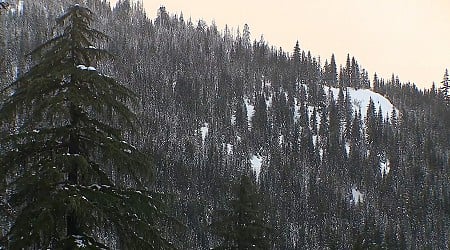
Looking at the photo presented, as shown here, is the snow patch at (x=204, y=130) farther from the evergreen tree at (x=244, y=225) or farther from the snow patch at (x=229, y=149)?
the evergreen tree at (x=244, y=225)

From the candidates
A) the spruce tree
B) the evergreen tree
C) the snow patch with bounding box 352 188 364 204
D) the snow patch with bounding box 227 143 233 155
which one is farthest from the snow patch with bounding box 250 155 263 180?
the spruce tree

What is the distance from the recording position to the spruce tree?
7.38m

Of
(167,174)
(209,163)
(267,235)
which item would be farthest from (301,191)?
(267,235)

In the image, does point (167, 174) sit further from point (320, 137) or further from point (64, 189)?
point (64, 189)

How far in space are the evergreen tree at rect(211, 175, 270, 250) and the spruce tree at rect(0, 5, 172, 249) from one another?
795 centimetres

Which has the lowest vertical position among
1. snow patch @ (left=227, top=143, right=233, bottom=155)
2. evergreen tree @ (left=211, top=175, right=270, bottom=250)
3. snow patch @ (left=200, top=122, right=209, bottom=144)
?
evergreen tree @ (left=211, top=175, right=270, bottom=250)

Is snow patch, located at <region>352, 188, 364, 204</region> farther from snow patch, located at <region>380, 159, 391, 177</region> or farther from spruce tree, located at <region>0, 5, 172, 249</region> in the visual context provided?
spruce tree, located at <region>0, 5, 172, 249</region>

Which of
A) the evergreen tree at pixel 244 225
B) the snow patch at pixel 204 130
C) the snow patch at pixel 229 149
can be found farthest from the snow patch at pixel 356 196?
the evergreen tree at pixel 244 225

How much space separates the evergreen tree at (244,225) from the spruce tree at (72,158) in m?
7.95

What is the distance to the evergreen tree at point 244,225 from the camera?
1605 cm

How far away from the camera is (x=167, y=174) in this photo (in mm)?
158875

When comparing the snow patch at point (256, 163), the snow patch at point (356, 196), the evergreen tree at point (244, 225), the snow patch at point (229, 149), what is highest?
the snow patch at point (229, 149)

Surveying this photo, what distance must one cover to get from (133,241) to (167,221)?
27.8 inches

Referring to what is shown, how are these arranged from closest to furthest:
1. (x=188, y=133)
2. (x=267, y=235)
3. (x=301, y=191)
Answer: (x=267, y=235) → (x=301, y=191) → (x=188, y=133)
